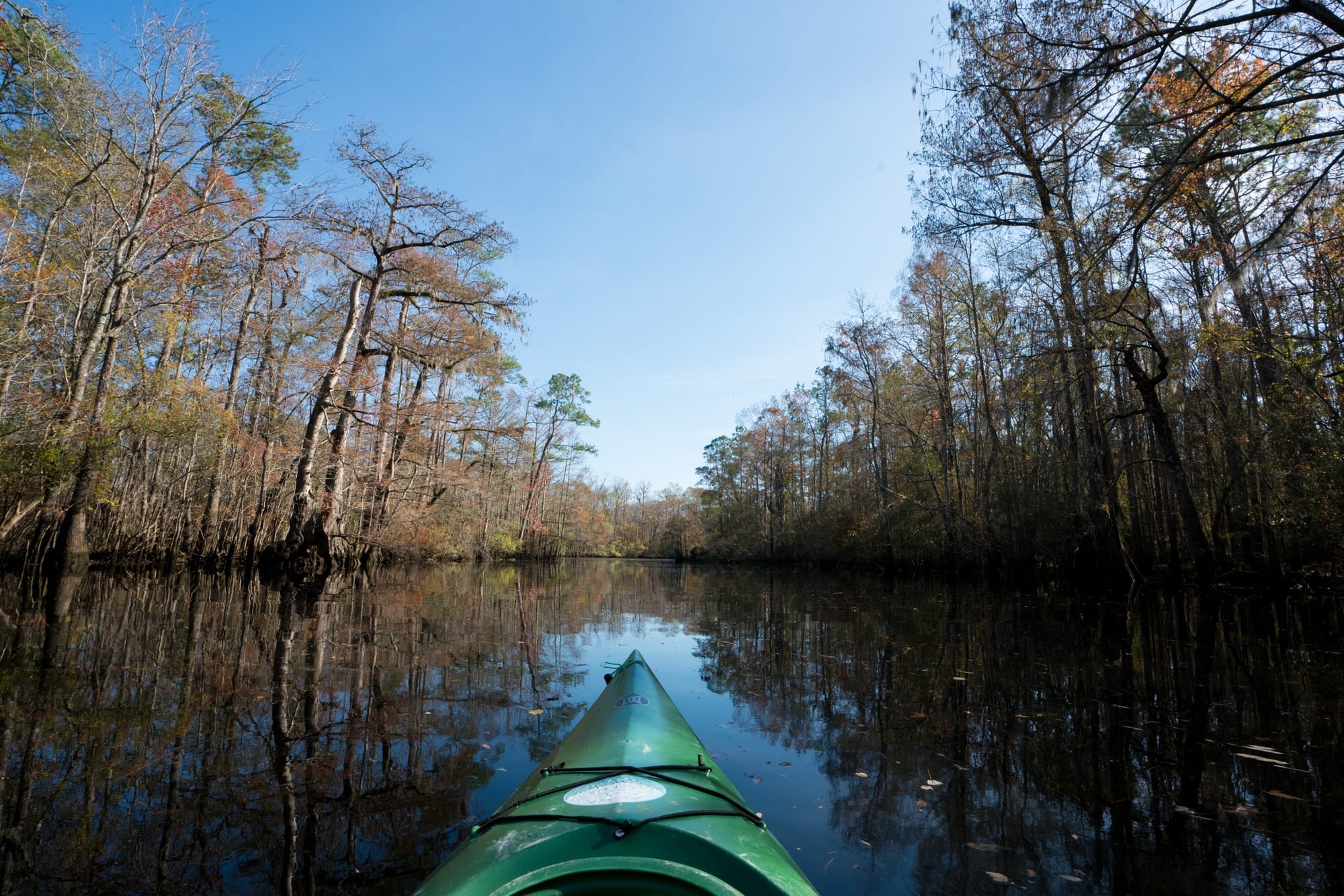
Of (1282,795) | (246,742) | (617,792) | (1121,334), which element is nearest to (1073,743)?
(1282,795)

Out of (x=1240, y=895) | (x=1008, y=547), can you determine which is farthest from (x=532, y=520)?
(x=1240, y=895)

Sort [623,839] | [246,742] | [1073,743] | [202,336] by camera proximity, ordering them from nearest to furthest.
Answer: [623,839]
[246,742]
[1073,743]
[202,336]

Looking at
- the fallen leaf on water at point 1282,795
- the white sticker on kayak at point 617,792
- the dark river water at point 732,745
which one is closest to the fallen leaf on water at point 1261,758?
the dark river water at point 732,745

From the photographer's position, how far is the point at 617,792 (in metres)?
1.59

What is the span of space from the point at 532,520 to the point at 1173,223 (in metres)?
25.3

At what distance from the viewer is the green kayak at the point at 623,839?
→ 1.19 m

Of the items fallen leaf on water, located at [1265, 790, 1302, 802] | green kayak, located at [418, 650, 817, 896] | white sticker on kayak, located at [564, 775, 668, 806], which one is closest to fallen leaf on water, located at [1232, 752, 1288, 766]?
fallen leaf on water, located at [1265, 790, 1302, 802]

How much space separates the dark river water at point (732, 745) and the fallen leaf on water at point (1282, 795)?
0.01m

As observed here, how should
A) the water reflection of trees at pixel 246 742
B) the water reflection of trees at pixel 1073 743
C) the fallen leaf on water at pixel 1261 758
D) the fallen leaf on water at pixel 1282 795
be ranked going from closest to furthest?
1. the water reflection of trees at pixel 246 742
2. the water reflection of trees at pixel 1073 743
3. the fallen leaf on water at pixel 1282 795
4. the fallen leaf on water at pixel 1261 758

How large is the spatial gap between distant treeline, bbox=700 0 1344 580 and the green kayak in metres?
5.13

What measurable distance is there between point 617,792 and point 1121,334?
11.6 meters

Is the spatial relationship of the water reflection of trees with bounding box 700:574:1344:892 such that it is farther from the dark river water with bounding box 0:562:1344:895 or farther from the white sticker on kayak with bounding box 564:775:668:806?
the white sticker on kayak with bounding box 564:775:668:806

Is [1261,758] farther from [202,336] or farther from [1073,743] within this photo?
[202,336]

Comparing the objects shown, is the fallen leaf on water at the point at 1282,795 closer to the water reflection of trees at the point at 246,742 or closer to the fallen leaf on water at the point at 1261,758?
the fallen leaf on water at the point at 1261,758
